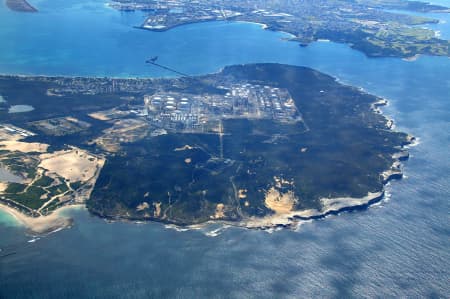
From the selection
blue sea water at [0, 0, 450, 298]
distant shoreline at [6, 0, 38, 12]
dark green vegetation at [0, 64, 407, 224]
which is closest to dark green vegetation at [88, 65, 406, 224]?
dark green vegetation at [0, 64, 407, 224]

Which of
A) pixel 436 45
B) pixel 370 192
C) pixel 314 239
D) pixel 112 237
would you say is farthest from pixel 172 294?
pixel 436 45

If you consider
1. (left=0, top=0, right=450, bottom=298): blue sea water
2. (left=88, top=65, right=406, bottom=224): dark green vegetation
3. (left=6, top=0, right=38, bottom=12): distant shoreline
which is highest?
(left=6, top=0, right=38, bottom=12): distant shoreline

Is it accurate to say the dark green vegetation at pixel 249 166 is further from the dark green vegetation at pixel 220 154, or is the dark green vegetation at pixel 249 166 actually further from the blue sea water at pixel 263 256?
the blue sea water at pixel 263 256

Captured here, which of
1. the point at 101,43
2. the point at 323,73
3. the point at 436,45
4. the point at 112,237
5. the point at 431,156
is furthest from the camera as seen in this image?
the point at 436,45

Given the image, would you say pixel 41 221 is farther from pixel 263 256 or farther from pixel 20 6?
pixel 20 6

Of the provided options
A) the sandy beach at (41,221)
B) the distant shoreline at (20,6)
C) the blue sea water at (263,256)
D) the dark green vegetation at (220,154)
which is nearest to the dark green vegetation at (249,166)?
the dark green vegetation at (220,154)

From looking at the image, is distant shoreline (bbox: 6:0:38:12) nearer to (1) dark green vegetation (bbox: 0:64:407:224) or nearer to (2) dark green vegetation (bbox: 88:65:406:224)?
(1) dark green vegetation (bbox: 0:64:407:224)

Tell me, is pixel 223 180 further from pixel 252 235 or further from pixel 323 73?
pixel 323 73
